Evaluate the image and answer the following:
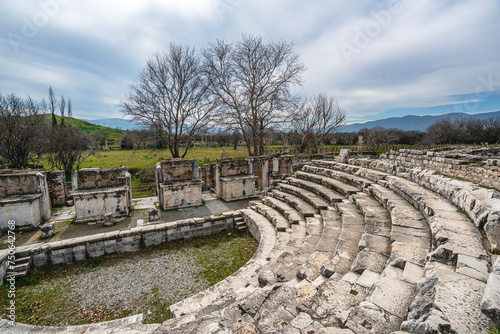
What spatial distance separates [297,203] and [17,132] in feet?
60.0

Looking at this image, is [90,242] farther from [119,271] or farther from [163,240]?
[163,240]

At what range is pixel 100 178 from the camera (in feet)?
35.6

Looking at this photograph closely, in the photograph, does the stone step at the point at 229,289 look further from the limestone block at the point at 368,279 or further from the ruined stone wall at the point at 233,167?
the ruined stone wall at the point at 233,167

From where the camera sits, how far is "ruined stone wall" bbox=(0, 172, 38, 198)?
9035 mm

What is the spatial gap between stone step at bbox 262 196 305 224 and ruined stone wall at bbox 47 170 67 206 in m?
10.8

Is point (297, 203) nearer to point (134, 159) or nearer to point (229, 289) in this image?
point (229, 289)

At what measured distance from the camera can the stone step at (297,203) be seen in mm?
7157

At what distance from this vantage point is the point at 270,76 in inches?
768

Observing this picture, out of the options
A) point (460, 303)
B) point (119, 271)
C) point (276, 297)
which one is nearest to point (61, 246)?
point (119, 271)

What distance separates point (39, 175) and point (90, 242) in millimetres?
5171

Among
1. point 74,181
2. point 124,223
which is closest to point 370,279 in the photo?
point 124,223

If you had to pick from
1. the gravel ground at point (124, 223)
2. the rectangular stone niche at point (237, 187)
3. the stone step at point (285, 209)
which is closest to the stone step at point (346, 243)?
the stone step at point (285, 209)

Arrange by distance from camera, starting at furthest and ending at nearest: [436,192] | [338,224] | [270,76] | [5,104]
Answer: [270,76] < [5,104] < [338,224] < [436,192]

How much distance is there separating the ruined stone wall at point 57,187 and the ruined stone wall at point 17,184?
175 cm
